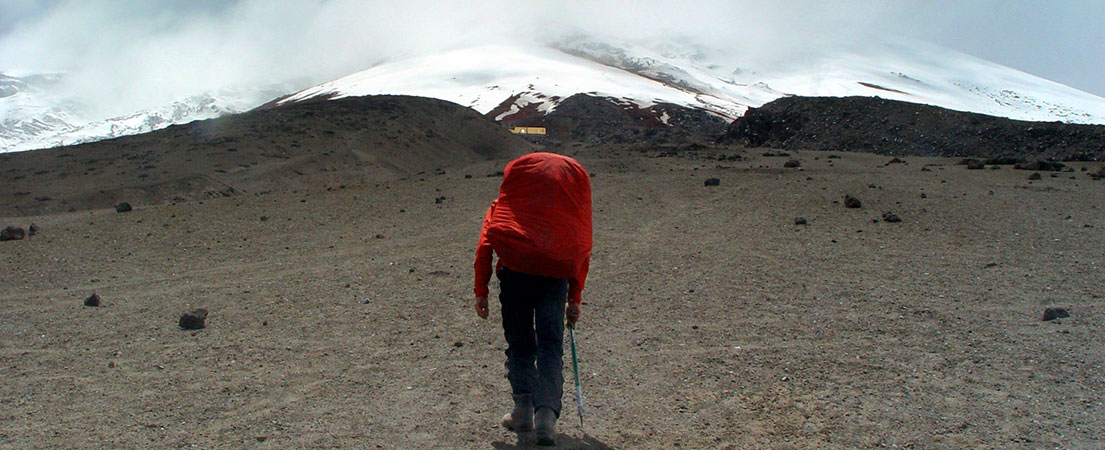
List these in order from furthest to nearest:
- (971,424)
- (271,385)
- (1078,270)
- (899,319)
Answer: (1078,270) < (899,319) < (271,385) < (971,424)

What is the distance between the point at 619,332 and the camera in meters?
6.49

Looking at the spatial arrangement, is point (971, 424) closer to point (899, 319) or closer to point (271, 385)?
point (899, 319)

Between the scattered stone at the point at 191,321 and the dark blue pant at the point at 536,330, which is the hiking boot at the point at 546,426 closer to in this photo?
the dark blue pant at the point at 536,330

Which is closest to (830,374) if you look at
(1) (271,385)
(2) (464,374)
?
(2) (464,374)

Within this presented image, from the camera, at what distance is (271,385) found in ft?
17.3

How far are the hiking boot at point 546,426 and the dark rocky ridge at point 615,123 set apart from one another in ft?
103

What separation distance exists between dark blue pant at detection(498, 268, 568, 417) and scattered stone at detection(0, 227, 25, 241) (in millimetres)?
9838

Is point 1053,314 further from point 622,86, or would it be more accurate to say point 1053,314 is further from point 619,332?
point 622,86

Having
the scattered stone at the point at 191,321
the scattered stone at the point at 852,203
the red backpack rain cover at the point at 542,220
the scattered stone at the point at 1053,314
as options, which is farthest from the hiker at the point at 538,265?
the scattered stone at the point at 852,203

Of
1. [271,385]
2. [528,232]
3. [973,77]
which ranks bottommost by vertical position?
[271,385]

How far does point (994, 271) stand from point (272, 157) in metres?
18.1

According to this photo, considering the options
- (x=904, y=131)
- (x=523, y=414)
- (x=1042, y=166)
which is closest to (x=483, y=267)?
(x=523, y=414)

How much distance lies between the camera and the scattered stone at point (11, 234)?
437 inches

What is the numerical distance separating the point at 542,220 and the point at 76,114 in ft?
673
